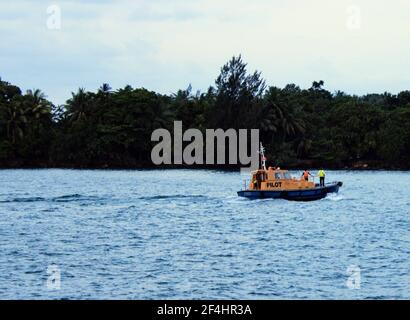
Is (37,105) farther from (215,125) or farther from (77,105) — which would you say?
(215,125)

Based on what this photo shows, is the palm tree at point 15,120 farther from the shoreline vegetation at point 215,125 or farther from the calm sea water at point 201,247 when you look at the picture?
the calm sea water at point 201,247

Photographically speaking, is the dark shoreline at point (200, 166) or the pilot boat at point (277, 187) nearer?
the pilot boat at point (277, 187)

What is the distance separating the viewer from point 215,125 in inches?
6083

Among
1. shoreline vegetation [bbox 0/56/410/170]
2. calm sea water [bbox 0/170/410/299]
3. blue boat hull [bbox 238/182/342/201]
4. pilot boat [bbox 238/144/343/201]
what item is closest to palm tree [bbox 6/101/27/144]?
shoreline vegetation [bbox 0/56/410/170]

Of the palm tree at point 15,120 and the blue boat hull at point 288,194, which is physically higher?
the palm tree at point 15,120

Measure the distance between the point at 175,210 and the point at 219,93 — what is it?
94238 mm

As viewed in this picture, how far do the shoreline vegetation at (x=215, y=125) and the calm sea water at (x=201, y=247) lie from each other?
248 ft

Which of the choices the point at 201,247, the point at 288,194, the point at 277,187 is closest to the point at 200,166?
the point at 277,187

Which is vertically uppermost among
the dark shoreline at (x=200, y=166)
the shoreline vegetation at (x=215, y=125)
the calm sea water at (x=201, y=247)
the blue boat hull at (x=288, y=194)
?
the shoreline vegetation at (x=215, y=125)

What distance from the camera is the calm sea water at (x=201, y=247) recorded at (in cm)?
3281

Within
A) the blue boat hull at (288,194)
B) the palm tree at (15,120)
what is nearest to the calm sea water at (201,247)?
the blue boat hull at (288,194)

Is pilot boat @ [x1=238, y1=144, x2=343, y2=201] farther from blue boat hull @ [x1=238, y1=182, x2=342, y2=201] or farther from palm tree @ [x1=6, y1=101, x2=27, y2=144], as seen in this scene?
palm tree @ [x1=6, y1=101, x2=27, y2=144]
